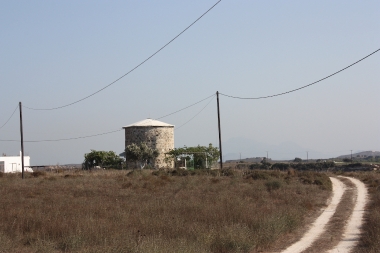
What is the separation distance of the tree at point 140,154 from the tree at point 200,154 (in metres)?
2.22

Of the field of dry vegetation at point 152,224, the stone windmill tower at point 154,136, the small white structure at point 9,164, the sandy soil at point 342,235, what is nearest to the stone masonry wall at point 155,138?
the stone windmill tower at point 154,136

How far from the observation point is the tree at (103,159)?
191 feet

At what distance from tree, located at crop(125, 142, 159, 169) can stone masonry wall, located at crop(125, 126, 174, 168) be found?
100 centimetres

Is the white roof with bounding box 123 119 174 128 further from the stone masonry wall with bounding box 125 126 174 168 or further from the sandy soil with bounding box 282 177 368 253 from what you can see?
the sandy soil with bounding box 282 177 368 253

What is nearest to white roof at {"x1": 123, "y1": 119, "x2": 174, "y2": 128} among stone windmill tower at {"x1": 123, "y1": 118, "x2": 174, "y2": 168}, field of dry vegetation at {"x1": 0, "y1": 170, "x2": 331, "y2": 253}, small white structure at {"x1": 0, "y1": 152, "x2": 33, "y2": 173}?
stone windmill tower at {"x1": 123, "y1": 118, "x2": 174, "y2": 168}

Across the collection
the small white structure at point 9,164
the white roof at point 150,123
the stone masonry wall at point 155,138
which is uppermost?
the white roof at point 150,123

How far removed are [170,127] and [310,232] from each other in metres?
43.9

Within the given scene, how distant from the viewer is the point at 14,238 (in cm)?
1345

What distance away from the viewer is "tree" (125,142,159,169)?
2156 inches

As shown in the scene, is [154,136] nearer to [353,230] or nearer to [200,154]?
[200,154]

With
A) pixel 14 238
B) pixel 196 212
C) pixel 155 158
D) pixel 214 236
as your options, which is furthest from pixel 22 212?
pixel 155 158

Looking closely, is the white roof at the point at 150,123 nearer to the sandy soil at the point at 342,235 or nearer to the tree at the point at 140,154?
the tree at the point at 140,154

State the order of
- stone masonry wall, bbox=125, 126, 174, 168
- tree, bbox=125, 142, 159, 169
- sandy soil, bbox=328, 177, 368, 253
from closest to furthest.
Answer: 1. sandy soil, bbox=328, 177, 368, 253
2. tree, bbox=125, 142, 159, 169
3. stone masonry wall, bbox=125, 126, 174, 168

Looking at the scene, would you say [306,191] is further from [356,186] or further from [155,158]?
[155,158]
